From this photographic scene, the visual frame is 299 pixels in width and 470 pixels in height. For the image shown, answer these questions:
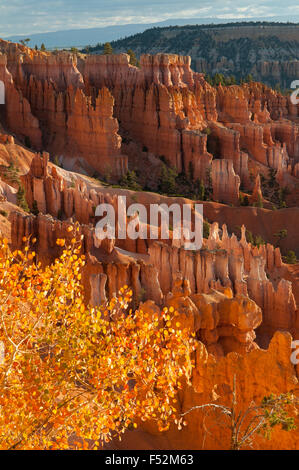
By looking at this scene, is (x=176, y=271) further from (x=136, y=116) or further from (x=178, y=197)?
(x=136, y=116)

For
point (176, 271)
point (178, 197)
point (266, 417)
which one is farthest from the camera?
point (178, 197)

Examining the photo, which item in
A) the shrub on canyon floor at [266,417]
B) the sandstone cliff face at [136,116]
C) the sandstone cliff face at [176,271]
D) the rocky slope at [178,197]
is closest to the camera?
the shrub on canyon floor at [266,417]

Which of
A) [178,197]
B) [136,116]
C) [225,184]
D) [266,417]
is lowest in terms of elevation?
[225,184]

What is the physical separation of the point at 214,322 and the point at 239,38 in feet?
616

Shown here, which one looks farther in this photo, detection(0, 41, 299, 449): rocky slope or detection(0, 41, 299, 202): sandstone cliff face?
detection(0, 41, 299, 202): sandstone cliff face

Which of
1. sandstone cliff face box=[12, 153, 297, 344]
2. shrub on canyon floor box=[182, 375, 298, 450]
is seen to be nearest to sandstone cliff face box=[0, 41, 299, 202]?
sandstone cliff face box=[12, 153, 297, 344]

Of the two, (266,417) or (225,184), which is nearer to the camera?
(266,417)

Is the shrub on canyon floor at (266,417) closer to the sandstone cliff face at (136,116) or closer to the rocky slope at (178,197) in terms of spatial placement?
the rocky slope at (178,197)

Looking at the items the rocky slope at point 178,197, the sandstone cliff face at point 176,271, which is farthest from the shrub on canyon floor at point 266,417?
the sandstone cliff face at point 176,271

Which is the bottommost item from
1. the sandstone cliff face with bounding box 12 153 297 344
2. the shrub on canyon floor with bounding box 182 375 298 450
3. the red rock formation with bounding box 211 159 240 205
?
the red rock formation with bounding box 211 159 240 205

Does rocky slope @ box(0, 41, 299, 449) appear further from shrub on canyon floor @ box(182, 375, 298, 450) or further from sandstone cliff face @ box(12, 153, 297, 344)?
shrub on canyon floor @ box(182, 375, 298, 450)

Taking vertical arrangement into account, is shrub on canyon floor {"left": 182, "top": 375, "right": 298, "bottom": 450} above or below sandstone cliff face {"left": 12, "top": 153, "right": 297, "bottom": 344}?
above

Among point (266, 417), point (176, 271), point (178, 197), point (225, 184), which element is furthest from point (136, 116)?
point (266, 417)

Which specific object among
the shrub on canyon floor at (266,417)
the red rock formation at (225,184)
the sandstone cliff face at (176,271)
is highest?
the shrub on canyon floor at (266,417)
